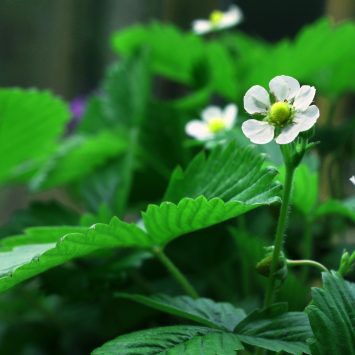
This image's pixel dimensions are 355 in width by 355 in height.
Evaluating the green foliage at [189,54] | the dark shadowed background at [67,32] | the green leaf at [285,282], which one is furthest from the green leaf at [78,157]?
the dark shadowed background at [67,32]

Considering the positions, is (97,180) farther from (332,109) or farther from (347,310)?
(347,310)

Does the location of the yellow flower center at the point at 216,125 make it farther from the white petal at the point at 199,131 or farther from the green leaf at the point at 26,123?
the green leaf at the point at 26,123

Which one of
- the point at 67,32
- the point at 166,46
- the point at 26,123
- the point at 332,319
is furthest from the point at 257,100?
the point at 67,32

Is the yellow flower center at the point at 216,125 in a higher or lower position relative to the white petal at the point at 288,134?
lower

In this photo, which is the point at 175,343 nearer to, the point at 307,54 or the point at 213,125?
A: the point at 213,125

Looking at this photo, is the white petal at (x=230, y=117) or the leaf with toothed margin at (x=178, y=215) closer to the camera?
the leaf with toothed margin at (x=178, y=215)

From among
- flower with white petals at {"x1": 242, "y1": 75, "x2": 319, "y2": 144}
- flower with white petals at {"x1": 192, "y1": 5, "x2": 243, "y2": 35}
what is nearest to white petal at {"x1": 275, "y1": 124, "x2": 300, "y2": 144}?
flower with white petals at {"x1": 242, "y1": 75, "x2": 319, "y2": 144}

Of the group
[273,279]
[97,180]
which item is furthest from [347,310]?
[97,180]
